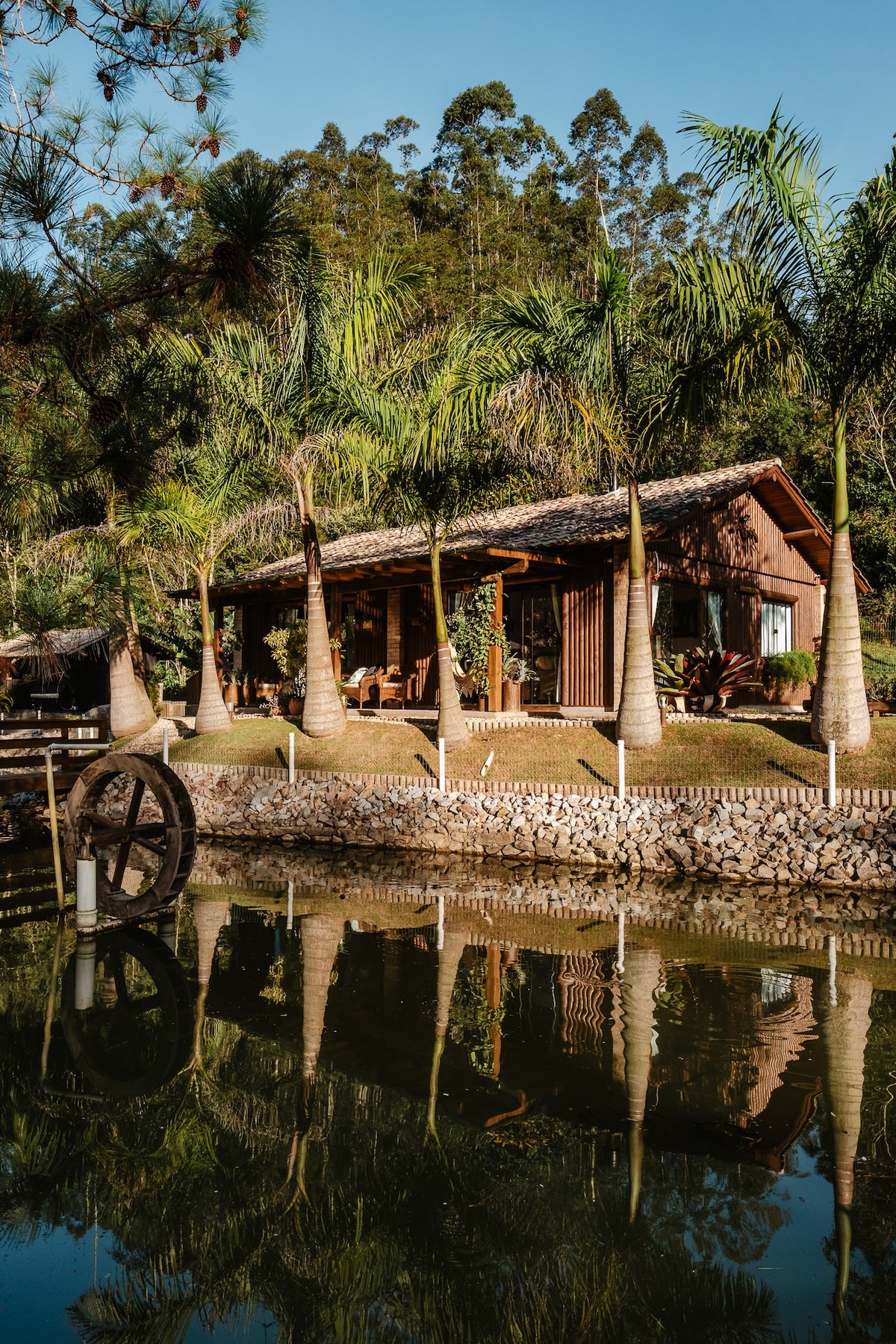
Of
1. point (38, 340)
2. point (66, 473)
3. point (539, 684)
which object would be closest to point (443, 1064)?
point (66, 473)

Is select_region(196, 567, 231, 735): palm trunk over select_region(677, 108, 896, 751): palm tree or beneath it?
beneath

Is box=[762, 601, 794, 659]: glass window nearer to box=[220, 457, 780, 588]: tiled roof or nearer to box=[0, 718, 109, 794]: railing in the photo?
box=[220, 457, 780, 588]: tiled roof

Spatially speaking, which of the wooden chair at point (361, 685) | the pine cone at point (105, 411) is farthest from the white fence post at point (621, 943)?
the wooden chair at point (361, 685)

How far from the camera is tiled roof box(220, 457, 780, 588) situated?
61.5ft

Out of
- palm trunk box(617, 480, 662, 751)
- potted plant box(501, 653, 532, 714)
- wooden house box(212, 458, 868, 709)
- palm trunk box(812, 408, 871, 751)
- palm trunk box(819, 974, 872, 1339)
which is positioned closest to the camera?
palm trunk box(819, 974, 872, 1339)

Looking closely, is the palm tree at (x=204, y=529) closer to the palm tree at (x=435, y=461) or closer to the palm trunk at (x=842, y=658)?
the palm tree at (x=435, y=461)

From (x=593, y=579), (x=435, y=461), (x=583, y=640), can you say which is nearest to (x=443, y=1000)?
(x=435, y=461)

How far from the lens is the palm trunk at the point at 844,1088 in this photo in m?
4.39

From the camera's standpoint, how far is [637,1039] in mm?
7004

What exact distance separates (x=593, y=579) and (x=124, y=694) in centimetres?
1111

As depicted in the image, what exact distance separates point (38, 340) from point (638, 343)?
10692 millimetres

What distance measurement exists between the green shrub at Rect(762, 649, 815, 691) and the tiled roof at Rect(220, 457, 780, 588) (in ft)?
12.6

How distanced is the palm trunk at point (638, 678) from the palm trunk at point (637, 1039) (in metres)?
5.72


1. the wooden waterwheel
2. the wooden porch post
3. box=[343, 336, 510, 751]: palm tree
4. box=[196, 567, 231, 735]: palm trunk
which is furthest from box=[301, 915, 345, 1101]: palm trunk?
box=[196, 567, 231, 735]: palm trunk
